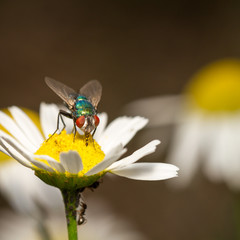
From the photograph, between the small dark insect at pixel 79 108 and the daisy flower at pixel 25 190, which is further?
the daisy flower at pixel 25 190

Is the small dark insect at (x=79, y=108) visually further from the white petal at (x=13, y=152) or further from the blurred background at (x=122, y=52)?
the blurred background at (x=122, y=52)

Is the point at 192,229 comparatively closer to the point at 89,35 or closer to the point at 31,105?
the point at 31,105

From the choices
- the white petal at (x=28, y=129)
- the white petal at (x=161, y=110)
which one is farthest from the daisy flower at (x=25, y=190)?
the white petal at (x=161, y=110)

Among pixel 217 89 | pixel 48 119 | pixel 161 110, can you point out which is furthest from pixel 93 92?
pixel 161 110

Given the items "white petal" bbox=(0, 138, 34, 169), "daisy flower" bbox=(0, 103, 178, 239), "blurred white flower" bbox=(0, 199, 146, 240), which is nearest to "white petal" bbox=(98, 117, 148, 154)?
"daisy flower" bbox=(0, 103, 178, 239)

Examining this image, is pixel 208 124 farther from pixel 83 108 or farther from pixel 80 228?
pixel 83 108

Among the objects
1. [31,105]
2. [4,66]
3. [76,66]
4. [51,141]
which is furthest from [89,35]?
[51,141]

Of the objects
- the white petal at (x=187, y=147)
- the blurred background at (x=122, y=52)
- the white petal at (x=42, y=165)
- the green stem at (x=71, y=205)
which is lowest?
the green stem at (x=71, y=205)
